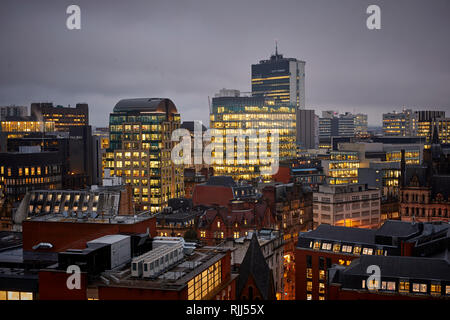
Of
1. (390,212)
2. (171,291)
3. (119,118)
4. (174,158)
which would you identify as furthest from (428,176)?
(171,291)

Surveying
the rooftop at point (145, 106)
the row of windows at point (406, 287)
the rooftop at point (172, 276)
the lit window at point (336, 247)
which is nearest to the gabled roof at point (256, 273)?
the rooftop at point (172, 276)

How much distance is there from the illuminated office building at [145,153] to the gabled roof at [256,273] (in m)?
89.1

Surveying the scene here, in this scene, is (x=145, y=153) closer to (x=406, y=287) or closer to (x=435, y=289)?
(x=406, y=287)

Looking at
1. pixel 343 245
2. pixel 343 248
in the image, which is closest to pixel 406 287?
pixel 343 248

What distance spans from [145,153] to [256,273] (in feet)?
315

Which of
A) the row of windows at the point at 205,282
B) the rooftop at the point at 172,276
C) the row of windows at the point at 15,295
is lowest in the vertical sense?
the row of windows at the point at 15,295

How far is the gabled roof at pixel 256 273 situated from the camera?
62.4 meters

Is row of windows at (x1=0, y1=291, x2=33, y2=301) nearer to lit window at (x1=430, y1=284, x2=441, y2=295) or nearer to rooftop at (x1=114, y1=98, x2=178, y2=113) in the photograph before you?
lit window at (x1=430, y1=284, x2=441, y2=295)

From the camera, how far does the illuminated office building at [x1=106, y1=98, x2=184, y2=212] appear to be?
15312cm

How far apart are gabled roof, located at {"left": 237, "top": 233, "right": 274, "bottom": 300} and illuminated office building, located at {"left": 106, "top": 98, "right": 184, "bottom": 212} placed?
89095mm

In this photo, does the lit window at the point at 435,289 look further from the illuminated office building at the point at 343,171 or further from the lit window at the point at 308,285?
the illuminated office building at the point at 343,171

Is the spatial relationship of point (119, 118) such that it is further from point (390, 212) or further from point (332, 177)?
point (390, 212)

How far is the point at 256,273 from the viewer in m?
62.9

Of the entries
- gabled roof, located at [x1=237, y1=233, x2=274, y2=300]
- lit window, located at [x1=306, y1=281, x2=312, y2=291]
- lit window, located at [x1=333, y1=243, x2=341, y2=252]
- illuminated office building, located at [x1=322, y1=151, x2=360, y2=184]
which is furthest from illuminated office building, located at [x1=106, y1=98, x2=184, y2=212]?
gabled roof, located at [x1=237, y1=233, x2=274, y2=300]
